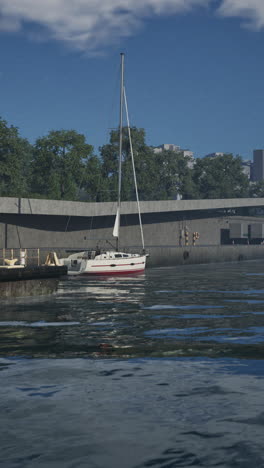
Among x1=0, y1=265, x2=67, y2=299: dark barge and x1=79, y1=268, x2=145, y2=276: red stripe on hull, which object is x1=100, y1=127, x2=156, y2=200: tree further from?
x1=0, y1=265, x2=67, y2=299: dark barge

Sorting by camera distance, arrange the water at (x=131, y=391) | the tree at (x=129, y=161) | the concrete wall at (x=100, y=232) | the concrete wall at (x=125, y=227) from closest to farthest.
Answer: the water at (x=131, y=391) → the concrete wall at (x=125, y=227) → the concrete wall at (x=100, y=232) → the tree at (x=129, y=161)

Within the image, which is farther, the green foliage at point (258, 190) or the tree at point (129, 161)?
the green foliage at point (258, 190)

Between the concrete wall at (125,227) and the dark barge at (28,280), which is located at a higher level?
the concrete wall at (125,227)

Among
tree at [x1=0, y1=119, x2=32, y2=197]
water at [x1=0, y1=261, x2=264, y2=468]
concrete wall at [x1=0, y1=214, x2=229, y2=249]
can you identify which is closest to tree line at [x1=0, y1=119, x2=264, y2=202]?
tree at [x1=0, y1=119, x2=32, y2=197]

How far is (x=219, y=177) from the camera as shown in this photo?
16588 centimetres

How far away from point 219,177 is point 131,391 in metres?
158

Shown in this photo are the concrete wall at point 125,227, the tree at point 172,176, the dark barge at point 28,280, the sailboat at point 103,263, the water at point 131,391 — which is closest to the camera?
the water at point 131,391

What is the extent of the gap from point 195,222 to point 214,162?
2787 inches

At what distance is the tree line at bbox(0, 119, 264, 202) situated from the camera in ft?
319

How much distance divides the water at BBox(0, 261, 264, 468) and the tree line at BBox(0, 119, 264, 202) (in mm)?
51304

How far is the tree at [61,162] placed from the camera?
99.0m

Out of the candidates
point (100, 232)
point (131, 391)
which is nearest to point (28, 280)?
point (131, 391)

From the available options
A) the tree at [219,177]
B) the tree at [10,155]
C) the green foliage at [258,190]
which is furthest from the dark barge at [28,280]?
the green foliage at [258,190]

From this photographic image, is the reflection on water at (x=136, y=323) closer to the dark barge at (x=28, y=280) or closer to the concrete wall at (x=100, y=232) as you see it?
the dark barge at (x=28, y=280)
